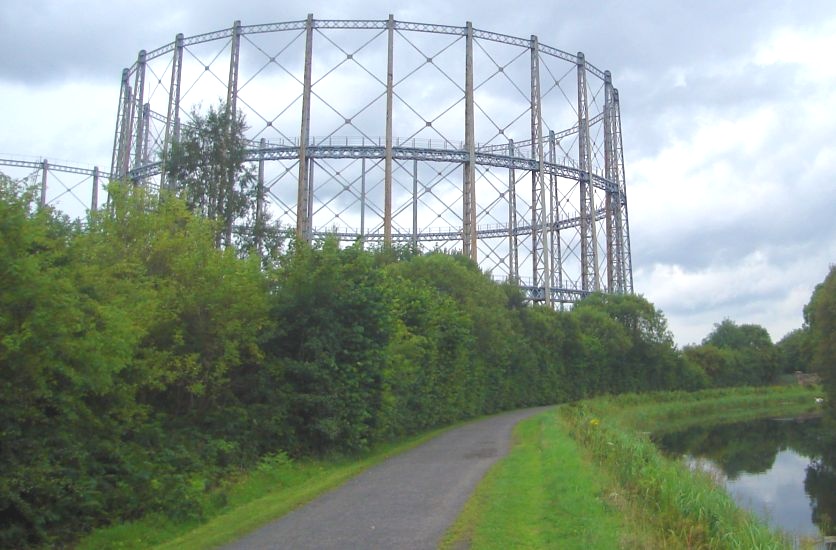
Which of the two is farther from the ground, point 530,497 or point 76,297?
point 76,297

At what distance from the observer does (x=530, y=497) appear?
11562mm

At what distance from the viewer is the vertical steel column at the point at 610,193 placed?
46594mm

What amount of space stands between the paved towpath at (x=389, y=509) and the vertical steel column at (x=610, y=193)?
3111 centimetres

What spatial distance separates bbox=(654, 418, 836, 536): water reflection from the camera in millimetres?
21031

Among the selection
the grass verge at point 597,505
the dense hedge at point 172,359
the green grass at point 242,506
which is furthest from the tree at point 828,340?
the green grass at point 242,506

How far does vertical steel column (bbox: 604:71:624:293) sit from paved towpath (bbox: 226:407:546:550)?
31.1 m

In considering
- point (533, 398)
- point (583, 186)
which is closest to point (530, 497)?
point (533, 398)

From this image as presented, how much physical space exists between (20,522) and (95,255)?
569cm

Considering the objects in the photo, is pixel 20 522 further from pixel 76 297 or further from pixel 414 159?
pixel 414 159

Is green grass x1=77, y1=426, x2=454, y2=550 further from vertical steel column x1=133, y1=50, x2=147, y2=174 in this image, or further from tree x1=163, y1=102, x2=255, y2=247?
vertical steel column x1=133, y1=50, x2=147, y2=174

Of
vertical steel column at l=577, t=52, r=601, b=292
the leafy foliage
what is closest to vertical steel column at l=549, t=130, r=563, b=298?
vertical steel column at l=577, t=52, r=601, b=292

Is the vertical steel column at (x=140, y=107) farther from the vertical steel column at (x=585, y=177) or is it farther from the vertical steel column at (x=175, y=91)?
the vertical steel column at (x=585, y=177)

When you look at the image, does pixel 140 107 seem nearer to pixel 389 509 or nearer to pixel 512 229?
pixel 512 229

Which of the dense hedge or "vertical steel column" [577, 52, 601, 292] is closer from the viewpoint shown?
the dense hedge
